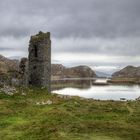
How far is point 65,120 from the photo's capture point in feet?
111

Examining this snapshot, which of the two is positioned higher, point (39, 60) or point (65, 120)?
point (39, 60)

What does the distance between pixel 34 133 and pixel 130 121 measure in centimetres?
1006

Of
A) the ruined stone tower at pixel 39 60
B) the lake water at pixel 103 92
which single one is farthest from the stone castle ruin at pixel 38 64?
the lake water at pixel 103 92

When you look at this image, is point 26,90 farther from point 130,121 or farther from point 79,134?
point 79,134

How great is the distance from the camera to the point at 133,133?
29594 millimetres

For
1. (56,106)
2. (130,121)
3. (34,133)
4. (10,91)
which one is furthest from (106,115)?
(10,91)

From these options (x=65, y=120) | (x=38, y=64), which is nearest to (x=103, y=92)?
(x=38, y=64)

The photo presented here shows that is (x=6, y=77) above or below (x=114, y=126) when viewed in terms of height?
above

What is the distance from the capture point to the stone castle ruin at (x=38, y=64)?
197ft

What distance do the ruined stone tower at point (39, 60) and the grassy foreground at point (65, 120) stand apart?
12.4 meters

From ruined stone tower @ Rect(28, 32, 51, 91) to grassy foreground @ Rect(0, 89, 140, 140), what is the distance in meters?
12.4

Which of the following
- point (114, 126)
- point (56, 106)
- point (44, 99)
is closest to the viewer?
point (114, 126)

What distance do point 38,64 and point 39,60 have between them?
0.67 metres

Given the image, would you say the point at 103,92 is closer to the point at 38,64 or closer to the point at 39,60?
the point at 38,64
